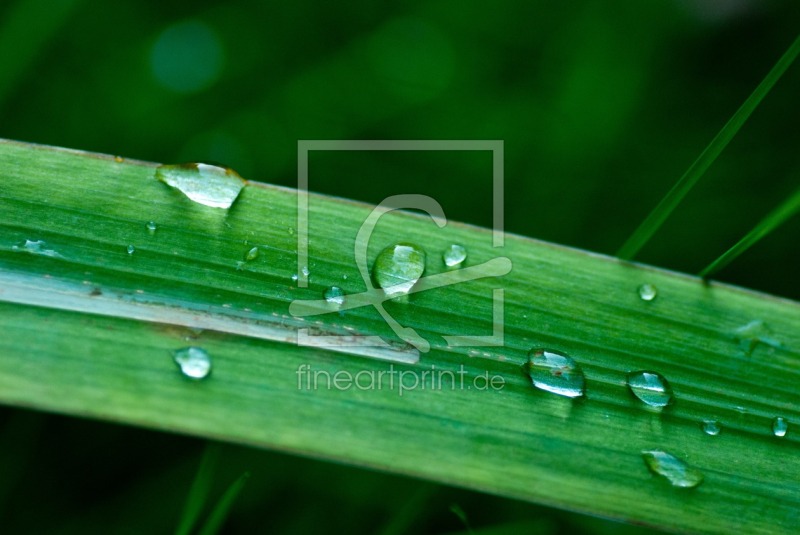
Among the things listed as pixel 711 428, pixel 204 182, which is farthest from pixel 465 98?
pixel 711 428

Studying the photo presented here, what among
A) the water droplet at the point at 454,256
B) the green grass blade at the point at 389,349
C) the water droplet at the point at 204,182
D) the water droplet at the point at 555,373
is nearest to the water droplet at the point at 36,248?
the green grass blade at the point at 389,349

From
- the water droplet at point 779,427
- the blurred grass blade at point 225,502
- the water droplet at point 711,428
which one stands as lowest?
the blurred grass blade at point 225,502

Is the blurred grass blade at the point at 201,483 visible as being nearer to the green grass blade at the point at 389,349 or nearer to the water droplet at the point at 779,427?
the green grass blade at the point at 389,349

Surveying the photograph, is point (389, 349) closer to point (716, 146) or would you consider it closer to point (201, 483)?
point (201, 483)

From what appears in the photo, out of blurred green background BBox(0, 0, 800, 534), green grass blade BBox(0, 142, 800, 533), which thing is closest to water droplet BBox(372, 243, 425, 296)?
green grass blade BBox(0, 142, 800, 533)

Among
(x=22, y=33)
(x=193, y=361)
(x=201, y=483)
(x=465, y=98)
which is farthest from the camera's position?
(x=465, y=98)
